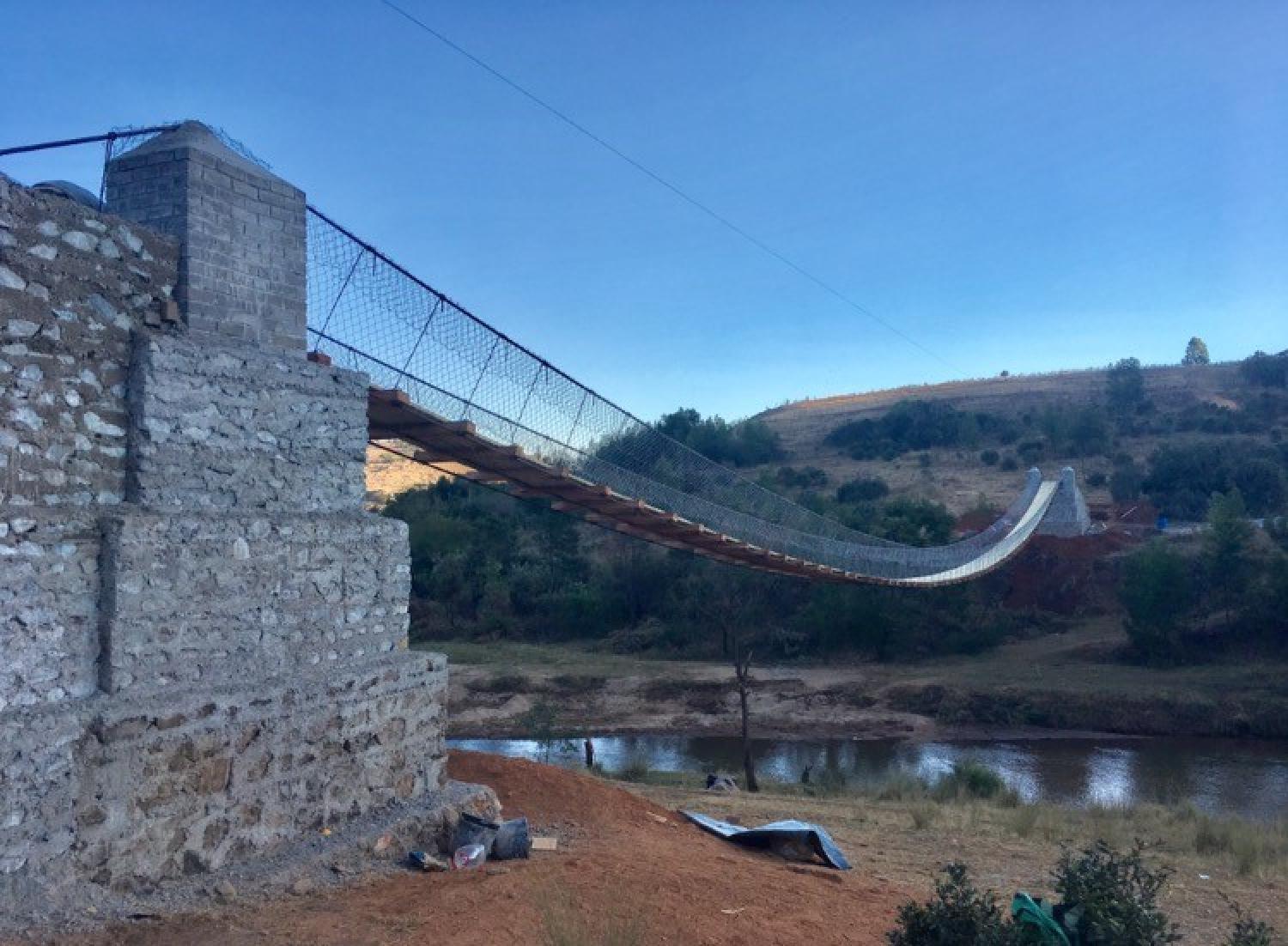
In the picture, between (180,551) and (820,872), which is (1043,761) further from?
(180,551)

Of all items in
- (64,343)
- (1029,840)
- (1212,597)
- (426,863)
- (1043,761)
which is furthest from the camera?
(1212,597)

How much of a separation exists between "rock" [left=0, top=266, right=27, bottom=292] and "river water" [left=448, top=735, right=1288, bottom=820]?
11007 mm

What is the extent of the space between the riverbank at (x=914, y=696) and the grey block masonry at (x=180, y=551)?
12.4m

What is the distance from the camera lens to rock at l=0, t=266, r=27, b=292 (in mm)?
3646

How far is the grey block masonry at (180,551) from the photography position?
3572 mm

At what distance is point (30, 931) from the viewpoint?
3.28 metres

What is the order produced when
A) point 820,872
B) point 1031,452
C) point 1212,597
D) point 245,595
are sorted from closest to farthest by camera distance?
point 245,595, point 820,872, point 1212,597, point 1031,452

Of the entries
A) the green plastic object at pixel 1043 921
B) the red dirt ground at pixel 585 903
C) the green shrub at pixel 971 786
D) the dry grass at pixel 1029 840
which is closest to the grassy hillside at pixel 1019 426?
the green shrub at pixel 971 786

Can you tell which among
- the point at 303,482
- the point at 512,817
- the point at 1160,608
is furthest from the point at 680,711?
the point at 303,482

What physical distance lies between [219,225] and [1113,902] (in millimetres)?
4475

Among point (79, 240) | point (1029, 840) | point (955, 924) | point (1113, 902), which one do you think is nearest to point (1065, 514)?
point (1029, 840)

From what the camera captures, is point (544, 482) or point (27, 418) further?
point (544, 482)

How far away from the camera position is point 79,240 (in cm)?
393

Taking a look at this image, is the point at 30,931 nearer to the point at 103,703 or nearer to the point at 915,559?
the point at 103,703
